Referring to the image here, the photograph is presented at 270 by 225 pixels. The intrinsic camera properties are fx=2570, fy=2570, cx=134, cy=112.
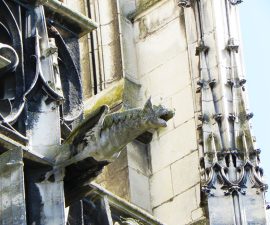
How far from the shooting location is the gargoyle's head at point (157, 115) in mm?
20844

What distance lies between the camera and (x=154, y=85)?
31.3m

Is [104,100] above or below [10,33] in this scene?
above

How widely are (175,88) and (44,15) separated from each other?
8.35 m

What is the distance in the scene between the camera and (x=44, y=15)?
74.5ft

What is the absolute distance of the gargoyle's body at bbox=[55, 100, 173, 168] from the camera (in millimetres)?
21078

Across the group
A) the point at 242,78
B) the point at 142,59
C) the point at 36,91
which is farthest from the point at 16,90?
the point at 142,59

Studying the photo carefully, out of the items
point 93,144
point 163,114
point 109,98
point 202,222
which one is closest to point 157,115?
point 163,114

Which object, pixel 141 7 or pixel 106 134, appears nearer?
pixel 106 134

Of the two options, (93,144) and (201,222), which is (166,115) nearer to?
(93,144)

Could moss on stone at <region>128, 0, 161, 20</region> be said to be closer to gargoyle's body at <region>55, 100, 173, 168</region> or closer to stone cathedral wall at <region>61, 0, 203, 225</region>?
stone cathedral wall at <region>61, 0, 203, 225</region>

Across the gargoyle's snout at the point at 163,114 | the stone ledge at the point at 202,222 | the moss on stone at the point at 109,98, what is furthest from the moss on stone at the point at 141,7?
the gargoyle's snout at the point at 163,114

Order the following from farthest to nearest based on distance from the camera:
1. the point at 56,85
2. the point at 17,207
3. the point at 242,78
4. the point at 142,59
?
the point at 142,59 < the point at 242,78 < the point at 56,85 < the point at 17,207

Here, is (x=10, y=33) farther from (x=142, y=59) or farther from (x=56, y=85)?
(x=142, y=59)

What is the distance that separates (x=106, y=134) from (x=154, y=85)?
9.93 meters
